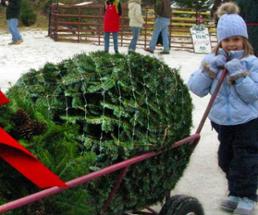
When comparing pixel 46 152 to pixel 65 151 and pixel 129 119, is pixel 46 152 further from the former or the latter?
pixel 129 119

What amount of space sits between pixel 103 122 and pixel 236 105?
1.35m

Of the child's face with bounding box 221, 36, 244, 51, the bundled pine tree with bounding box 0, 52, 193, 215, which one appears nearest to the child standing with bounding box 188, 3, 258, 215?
the child's face with bounding box 221, 36, 244, 51

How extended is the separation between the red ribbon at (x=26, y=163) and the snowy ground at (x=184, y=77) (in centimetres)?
101

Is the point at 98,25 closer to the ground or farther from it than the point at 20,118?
closer to the ground

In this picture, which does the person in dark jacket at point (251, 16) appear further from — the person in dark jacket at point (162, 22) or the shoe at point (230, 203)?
the person in dark jacket at point (162, 22)

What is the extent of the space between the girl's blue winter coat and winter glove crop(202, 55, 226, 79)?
1.0 inches

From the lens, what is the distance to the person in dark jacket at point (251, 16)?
5.44 meters

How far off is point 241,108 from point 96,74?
1.23 m

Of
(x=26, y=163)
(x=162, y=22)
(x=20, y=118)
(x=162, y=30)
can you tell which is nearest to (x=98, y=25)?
(x=162, y=30)

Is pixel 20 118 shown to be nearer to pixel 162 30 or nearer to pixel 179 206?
pixel 179 206

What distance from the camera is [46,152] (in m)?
2.73

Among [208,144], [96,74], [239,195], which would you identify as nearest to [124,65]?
[96,74]

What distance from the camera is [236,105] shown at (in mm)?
4344

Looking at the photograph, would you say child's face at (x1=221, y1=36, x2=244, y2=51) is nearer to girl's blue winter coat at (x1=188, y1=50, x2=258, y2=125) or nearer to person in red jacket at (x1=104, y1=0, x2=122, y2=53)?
girl's blue winter coat at (x1=188, y1=50, x2=258, y2=125)
